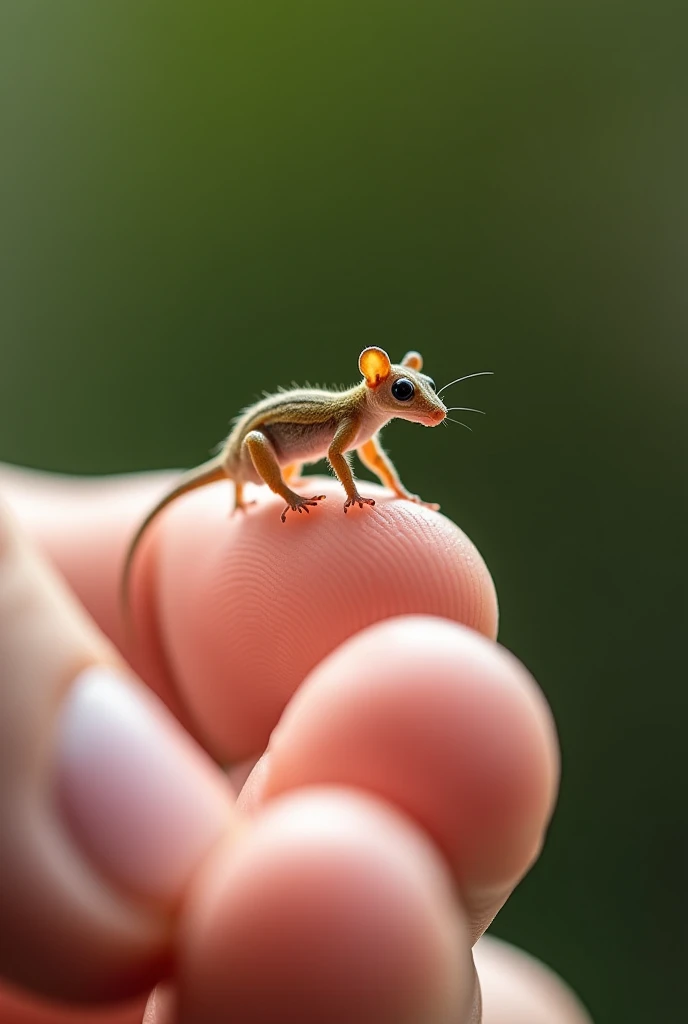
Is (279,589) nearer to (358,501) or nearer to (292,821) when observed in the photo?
(358,501)

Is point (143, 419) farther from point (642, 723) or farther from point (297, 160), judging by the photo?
point (642, 723)

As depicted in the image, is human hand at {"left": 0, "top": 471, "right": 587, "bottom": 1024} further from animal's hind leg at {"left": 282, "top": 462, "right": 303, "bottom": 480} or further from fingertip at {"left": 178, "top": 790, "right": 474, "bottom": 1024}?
animal's hind leg at {"left": 282, "top": 462, "right": 303, "bottom": 480}

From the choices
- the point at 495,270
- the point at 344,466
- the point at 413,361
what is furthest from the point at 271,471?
the point at 495,270

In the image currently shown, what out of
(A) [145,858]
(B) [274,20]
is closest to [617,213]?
(B) [274,20]

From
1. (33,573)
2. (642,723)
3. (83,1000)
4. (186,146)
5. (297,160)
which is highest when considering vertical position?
(186,146)

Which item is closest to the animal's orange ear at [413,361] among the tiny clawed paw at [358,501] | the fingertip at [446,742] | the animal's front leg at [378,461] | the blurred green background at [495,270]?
the animal's front leg at [378,461]

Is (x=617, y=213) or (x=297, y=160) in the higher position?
(x=297, y=160)

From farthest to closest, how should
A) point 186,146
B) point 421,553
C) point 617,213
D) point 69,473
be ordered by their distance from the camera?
point 69,473 → point 186,146 → point 617,213 → point 421,553
